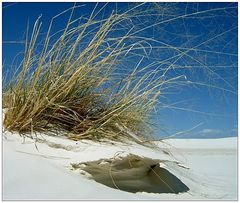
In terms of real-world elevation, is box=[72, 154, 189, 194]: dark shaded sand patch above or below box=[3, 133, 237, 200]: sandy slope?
below

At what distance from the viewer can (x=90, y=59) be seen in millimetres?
2656

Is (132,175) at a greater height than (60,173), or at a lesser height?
lesser

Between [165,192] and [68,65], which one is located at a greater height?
[68,65]

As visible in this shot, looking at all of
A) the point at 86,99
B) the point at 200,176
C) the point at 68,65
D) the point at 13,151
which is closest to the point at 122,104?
the point at 86,99

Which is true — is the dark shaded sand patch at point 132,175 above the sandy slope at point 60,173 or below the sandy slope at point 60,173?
below

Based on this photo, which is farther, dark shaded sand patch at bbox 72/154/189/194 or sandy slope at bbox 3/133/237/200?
dark shaded sand patch at bbox 72/154/189/194

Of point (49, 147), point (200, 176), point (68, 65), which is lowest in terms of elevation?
point (200, 176)

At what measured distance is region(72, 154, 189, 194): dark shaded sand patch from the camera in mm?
2342

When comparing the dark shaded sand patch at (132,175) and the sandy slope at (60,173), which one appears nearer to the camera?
the sandy slope at (60,173)

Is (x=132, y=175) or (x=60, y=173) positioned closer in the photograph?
(x=60, y=173)

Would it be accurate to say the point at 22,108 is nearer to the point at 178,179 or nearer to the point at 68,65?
the point at 68,65

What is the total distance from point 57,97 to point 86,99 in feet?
0.90

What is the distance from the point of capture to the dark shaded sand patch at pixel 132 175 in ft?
7.68

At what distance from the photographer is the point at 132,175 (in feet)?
8.52
